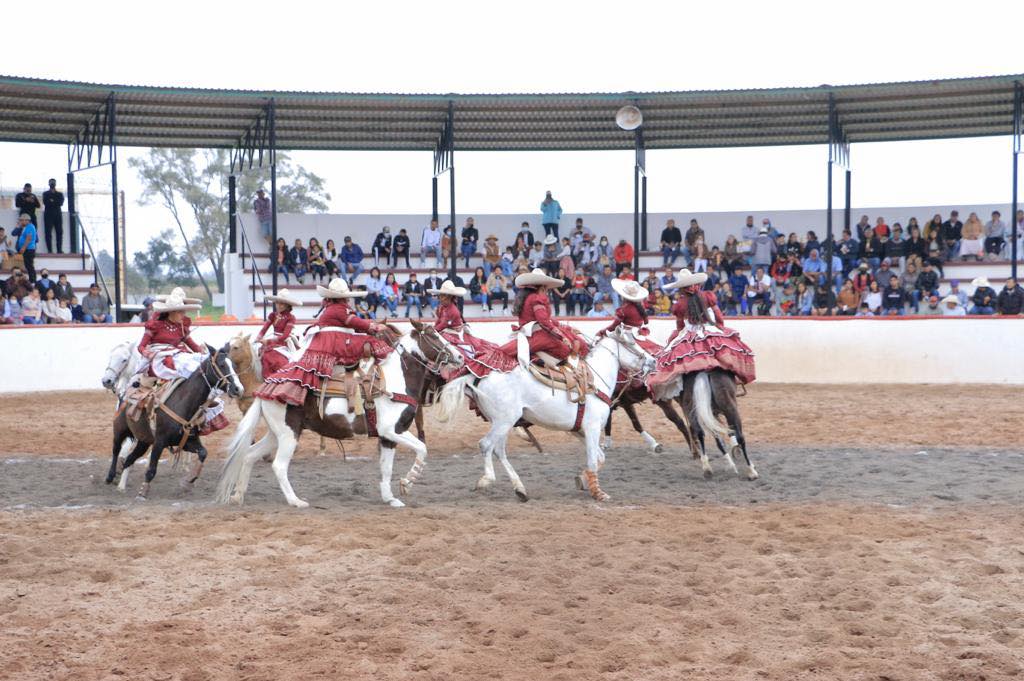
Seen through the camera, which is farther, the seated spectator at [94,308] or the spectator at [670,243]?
the spectator at [670,243]

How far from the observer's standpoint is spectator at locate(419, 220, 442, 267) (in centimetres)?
2630

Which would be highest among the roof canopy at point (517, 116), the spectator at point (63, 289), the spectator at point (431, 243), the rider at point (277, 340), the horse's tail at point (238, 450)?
the roof canopy at point (517, 116)

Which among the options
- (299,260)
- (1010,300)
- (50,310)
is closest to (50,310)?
(50,310)

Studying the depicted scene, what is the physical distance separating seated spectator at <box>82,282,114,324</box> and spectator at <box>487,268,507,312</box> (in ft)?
28.4

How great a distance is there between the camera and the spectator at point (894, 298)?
75.3 feet

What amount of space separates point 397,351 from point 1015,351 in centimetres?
1461

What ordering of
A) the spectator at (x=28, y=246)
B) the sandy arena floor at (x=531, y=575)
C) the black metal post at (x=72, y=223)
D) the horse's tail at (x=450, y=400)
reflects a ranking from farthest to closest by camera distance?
1. the black metal post at (x=72, y=223)
2. the spectator at (x=28, y=246)
3. the horse's tail at (x=450, y=400)
4. the sandy arena floor at (x=531, y=575)

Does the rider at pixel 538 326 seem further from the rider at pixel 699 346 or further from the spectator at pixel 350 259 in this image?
the spectator at pixel 350 259

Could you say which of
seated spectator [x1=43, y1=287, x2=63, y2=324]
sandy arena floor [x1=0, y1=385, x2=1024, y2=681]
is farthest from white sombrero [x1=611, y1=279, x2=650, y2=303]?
seated spectator [x1=43, y1=287, x2=63, y2=324]

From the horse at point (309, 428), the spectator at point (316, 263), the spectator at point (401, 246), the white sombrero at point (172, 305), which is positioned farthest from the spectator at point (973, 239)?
the white sombrero at point (172, 305)

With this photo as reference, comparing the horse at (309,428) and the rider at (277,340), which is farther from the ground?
the rider at (277,340)

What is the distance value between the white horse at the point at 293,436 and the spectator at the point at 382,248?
1653 centimetres

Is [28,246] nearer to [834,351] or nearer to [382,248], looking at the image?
[382,248]

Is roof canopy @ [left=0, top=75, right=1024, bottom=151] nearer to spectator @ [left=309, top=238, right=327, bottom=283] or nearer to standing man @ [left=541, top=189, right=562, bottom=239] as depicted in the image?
standing man @ [left=541, top=189, right=562, bottom=239]
